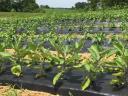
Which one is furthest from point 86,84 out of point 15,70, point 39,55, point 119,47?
point 15,70

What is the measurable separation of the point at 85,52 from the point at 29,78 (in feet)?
12.6

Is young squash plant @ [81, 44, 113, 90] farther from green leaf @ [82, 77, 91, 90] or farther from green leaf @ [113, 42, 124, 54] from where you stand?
green leaf @ [113, 42, 124, 54]

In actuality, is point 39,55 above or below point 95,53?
below

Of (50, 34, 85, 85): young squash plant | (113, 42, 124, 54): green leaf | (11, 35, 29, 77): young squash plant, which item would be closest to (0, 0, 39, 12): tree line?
(11, 35, 29, 77): young squash plant

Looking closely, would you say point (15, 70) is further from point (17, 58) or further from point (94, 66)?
point (94, 66)

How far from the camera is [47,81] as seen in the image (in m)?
4.82

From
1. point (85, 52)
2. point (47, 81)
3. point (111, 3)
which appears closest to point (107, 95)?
→ point (47, 81)

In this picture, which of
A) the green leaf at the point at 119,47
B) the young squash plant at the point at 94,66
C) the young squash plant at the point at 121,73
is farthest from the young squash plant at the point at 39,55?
the young squash plant at the point at 121,73

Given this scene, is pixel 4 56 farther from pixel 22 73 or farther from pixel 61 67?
pixel 61 67

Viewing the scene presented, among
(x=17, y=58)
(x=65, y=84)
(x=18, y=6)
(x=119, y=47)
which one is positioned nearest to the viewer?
(x=119, y=47)

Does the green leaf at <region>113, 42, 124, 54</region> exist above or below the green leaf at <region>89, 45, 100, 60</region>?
above

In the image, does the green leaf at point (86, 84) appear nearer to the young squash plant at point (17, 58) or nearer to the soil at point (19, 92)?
the soil at point (19, 92)

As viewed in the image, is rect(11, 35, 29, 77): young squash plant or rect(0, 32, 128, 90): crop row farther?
rect(11, 35, 29, 77): young squash plant

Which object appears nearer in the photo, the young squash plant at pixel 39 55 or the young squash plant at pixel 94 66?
the young squash plant at pixel 94 66
